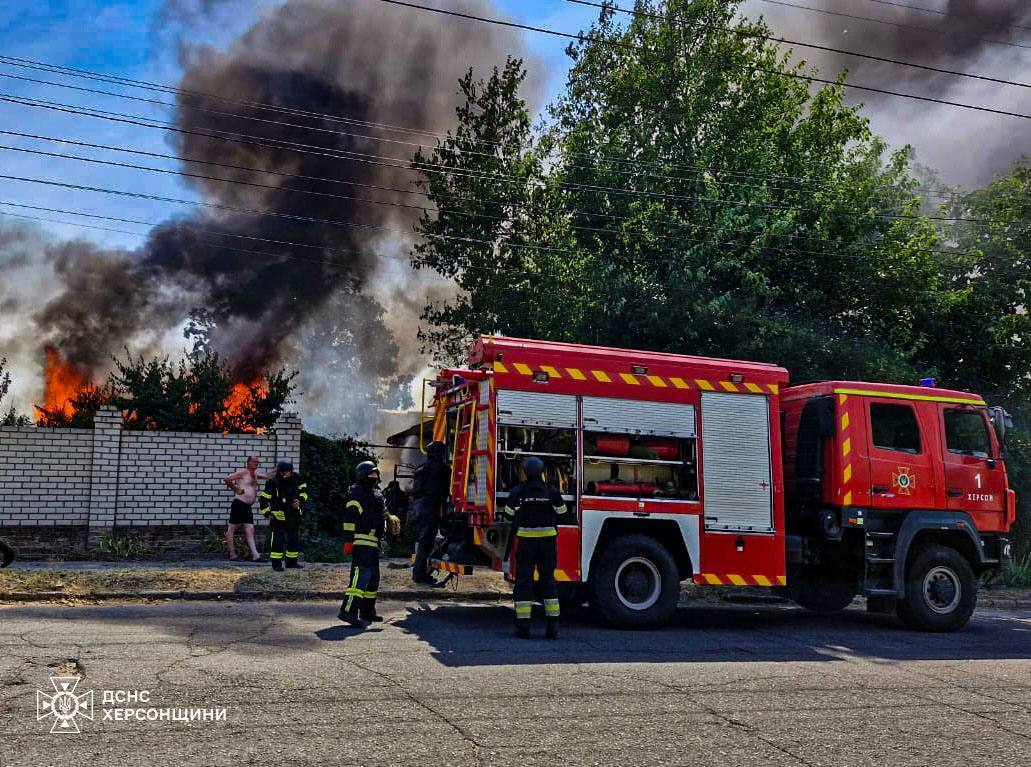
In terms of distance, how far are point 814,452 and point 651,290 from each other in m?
7.70

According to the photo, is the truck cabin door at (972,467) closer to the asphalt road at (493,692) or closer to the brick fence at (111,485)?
the asphalt road at (493,692)

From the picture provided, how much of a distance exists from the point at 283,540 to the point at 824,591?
661 cm

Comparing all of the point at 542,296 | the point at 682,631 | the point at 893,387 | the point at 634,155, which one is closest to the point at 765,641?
the point at 682,631

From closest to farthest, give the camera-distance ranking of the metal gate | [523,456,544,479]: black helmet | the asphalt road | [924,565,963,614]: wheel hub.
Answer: the asphalt road < [523,456,544,479]: black helmet < the metal gate < [924,565,963,614]: wheel hub

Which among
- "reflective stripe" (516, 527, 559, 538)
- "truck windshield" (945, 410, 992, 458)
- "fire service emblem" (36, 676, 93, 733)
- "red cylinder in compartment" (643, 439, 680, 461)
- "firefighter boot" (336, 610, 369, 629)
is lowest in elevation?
"fire service emblem" (36, 676, 93, 733)

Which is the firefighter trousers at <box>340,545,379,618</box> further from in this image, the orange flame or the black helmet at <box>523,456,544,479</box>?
the orange flame

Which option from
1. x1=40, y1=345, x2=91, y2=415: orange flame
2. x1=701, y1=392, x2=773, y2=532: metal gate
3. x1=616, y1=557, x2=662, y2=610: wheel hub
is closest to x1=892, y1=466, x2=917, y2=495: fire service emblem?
x1=701, y1=392, x2=773, y2=532: metal gate

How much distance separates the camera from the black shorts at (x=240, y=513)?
13.1m

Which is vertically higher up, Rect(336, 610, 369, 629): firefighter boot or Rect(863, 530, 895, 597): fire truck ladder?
Rect(863, 530, 895, 597): fire truck ladder

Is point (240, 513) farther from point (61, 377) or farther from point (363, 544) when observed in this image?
point (61, 377)

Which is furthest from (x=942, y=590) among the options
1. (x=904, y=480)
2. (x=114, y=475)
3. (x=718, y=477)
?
(x=114, y=475)

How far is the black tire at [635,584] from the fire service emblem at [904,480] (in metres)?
2.69

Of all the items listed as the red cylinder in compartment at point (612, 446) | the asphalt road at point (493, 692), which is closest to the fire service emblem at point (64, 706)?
the asphalt road at point (493, 692)

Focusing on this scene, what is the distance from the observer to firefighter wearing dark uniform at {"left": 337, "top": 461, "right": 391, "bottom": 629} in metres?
8.49
